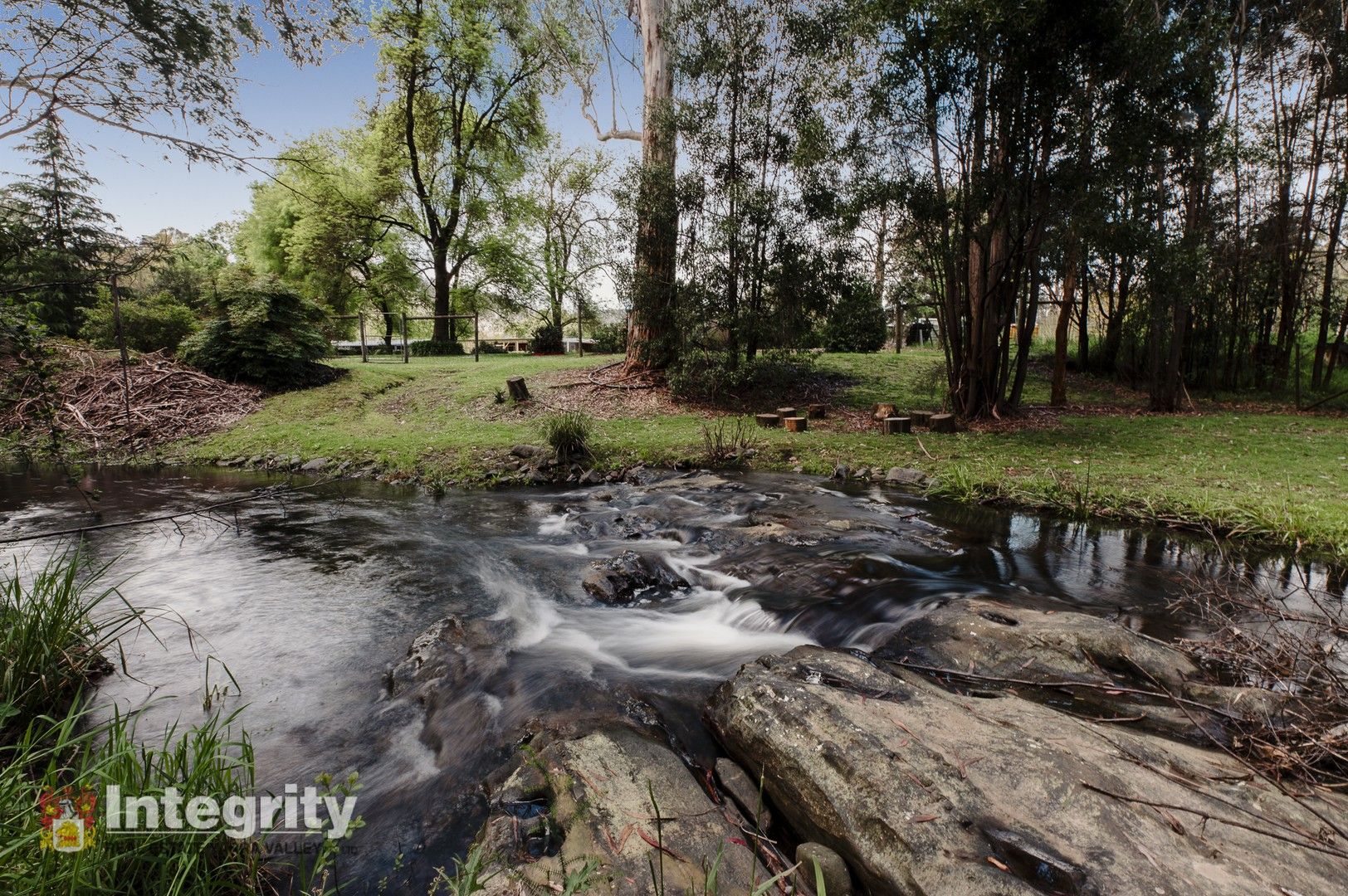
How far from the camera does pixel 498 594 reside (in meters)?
5.90

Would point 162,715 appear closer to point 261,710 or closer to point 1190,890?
point 261,710

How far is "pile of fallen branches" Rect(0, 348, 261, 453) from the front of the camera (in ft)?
42.3

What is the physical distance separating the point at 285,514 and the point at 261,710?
5253 millimetres

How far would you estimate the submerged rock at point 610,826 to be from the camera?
7.34 feet

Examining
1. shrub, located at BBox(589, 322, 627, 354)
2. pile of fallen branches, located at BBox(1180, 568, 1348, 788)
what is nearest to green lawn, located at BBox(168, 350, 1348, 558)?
pile of fallen branches, located at BBox(1180, 568, 1348, 788)

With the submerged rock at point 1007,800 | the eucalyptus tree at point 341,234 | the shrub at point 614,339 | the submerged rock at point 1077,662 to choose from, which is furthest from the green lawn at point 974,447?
the eucalyptus tree at point 341,234

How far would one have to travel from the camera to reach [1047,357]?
22.7m

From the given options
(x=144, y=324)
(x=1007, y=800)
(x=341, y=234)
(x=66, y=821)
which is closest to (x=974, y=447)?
(x=1007, y=800)

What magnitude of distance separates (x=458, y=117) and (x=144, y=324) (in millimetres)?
18821

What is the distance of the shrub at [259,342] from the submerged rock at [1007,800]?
1802 cm

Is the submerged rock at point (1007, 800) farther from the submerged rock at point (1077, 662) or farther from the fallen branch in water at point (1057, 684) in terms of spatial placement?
the submerged rock at point (1077, 662)

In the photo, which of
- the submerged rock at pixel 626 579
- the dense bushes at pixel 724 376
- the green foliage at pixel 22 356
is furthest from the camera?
the dense bushes at pixel 724 376

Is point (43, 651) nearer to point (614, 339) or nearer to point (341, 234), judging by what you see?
point (614, 339)

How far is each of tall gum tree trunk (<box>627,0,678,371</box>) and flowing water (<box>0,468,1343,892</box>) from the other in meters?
8.11
